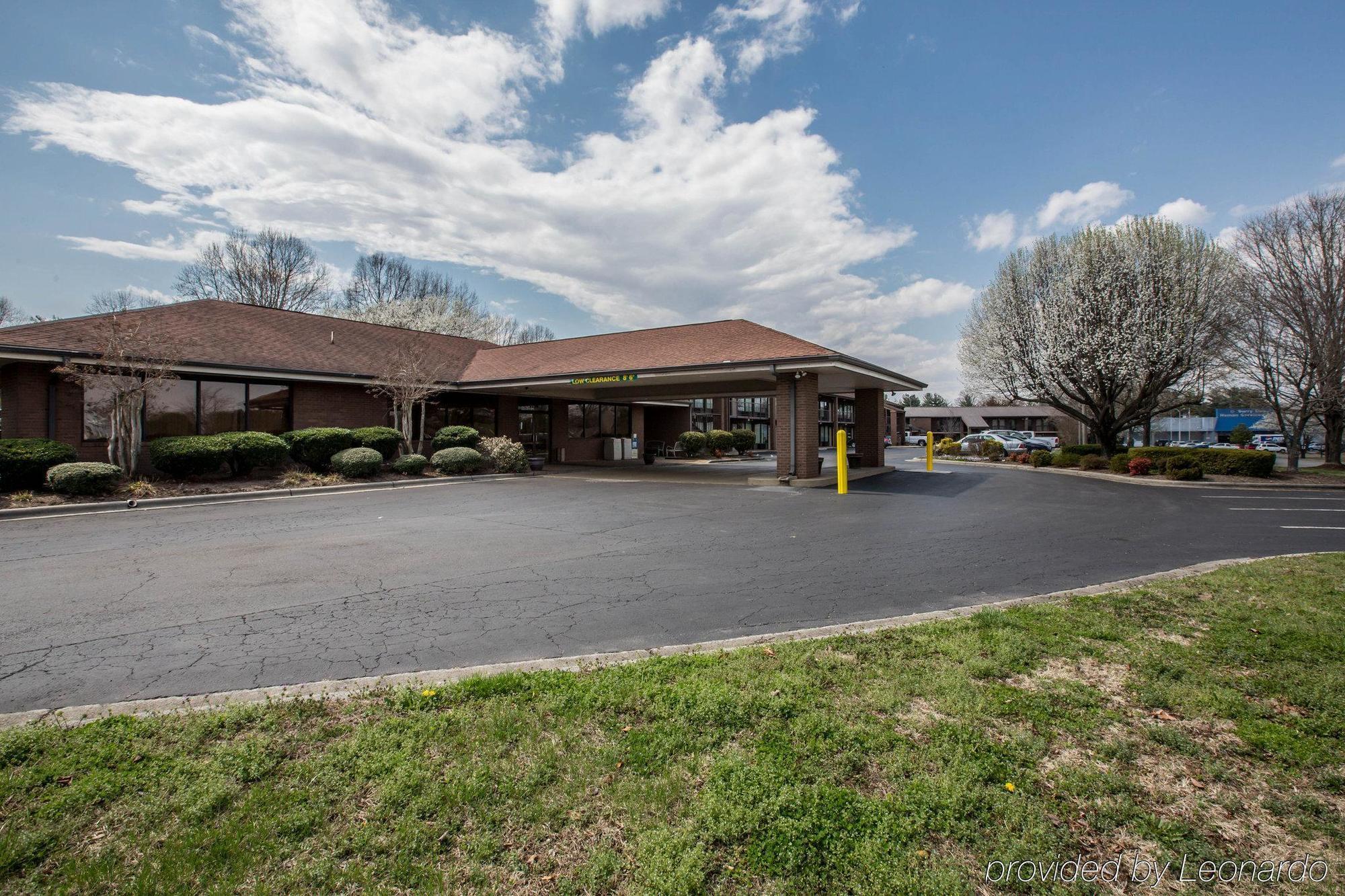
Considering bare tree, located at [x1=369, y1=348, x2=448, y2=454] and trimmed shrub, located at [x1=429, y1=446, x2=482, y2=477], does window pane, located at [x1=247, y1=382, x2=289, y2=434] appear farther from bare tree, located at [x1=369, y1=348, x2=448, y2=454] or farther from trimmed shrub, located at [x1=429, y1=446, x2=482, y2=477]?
trimmed shrub, located at [x1=429, y1=446, x2=482, y2=477]

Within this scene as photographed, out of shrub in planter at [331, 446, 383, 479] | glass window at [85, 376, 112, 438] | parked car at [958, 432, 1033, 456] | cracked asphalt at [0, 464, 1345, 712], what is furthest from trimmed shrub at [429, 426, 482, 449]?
parked car at [958, 432, 1033, 456]

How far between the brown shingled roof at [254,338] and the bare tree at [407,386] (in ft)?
2.29

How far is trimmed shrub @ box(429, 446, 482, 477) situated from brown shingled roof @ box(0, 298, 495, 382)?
12.9 feet

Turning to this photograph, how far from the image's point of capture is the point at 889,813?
8.59 feet

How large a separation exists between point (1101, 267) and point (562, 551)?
25824 millimetres

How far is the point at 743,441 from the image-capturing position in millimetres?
38281

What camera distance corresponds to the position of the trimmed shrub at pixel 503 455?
20781 millimetres

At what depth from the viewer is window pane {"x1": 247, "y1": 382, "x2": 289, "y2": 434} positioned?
18.1 m

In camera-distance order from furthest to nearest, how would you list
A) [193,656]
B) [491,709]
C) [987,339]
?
[987,339] → [193,656] → [491,709]

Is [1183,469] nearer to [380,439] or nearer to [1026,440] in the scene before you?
[380,439]

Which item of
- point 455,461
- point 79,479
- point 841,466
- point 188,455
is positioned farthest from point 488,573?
point 455,461

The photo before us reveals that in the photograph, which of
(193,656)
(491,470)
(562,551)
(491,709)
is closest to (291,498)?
(491,470)

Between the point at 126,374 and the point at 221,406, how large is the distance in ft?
8.24

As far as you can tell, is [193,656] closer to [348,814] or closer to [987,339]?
[348,814]
